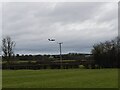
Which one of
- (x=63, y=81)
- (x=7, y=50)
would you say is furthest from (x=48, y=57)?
(x=63, y=81)

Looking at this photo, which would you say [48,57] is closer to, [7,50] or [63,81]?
[7,50]

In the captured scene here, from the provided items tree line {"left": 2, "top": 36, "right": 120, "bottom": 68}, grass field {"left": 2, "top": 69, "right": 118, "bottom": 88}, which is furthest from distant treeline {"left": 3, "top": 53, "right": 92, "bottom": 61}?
grass field {"left": 2, "top": 69, "right": 118, "bottom": 88}

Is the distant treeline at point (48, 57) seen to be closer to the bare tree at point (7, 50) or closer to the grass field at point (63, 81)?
the bare tree at point (7, 50)

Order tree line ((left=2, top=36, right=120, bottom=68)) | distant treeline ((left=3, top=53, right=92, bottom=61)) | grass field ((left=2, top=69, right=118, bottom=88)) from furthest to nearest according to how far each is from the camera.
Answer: distant treeline ((left=3, top=53, right=92, bottom=61)) → tree line ((left=2, top=36, right=120, bottom=68)) → grass field ((left=2, top=69, right=118, bottom=88))

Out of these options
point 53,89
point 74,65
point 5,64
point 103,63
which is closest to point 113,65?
point 103,63

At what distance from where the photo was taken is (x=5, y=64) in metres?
88.3

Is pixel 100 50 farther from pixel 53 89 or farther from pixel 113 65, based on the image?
pixel 53 89

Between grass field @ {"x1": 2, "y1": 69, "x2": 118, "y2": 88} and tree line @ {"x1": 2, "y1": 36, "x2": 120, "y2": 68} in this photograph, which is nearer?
grass field @ {"x1": 2, "y1": 69, "x2": 118, "y2": 88}

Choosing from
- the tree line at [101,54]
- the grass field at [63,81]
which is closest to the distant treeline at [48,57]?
the tree line at [101,54]

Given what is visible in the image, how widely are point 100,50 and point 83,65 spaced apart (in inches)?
507

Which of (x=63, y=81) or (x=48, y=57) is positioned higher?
(x=48, y=57)

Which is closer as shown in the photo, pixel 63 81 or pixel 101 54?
pixel 63 81

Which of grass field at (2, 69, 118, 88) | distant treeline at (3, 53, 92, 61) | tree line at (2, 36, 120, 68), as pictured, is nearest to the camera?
grass field at (2, 69, 118, 88)

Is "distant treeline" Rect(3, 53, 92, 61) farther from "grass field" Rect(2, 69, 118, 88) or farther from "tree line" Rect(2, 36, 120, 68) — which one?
"grass field" Rect(2, 69, 118, 88)
